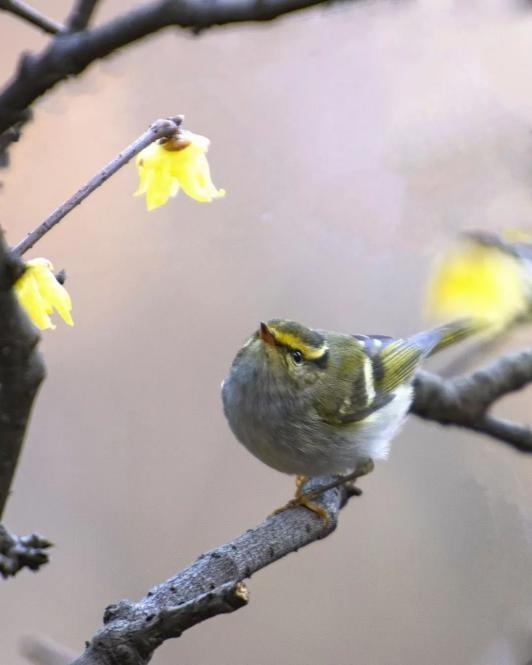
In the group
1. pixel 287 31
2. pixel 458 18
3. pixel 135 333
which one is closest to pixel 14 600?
pixel 135 333

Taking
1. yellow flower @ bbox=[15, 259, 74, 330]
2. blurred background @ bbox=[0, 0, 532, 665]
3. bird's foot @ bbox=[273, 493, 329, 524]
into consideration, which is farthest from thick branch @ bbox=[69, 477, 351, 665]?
blurred background @ bbox=[0, 0, 532, 665]

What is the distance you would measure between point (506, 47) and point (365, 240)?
1.56 feet

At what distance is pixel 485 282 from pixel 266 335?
330 mm

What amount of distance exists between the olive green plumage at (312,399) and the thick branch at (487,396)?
0.09 m

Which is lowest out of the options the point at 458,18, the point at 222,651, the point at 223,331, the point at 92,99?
the point at 222,651

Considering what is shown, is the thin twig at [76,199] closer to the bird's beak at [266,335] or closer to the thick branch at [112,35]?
the thick branch at [112,35]

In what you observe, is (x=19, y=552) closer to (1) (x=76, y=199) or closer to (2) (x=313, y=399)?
(1) (x=76, y=199)

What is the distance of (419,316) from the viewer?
1.82 m

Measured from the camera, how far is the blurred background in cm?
187

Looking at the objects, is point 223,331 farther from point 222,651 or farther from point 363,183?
point 222,651

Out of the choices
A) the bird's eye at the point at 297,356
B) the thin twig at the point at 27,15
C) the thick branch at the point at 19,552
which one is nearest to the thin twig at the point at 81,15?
the thin twig at the point at 27,15

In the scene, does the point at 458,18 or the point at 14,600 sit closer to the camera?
the point at 458,18

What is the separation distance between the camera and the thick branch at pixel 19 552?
0.78 m

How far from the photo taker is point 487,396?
140cm
